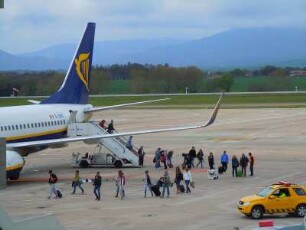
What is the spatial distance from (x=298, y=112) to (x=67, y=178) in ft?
201

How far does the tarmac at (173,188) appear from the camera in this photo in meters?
28.2

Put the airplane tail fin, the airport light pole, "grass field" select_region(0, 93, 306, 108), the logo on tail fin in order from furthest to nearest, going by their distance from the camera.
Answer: "grass field" select_region(0, 93, 306, 108) → the logo on tail fin → the airplane tail fin → the airport light pole

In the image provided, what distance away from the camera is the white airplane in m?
41.4

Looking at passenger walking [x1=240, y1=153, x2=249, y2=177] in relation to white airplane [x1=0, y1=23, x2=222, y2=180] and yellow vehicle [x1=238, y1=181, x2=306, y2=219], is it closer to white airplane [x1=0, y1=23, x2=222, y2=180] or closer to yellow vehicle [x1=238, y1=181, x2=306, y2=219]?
white airplane [x1=0, y1=23, x2=222, y2=180]

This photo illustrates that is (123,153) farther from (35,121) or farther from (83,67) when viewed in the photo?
(83,67)

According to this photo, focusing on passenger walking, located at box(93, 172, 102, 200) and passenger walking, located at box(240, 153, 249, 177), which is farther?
passenger walking, located at box(240, 153, 249, 177)

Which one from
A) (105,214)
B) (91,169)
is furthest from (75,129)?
(105,214)

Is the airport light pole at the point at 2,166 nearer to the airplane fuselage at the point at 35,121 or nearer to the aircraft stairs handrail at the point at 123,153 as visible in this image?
the airplane fuselage at the point at 35,121

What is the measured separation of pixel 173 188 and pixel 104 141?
405 inches

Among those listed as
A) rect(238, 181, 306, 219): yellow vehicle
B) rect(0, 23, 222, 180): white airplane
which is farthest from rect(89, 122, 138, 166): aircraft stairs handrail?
rect(238, 181, 306, 219): yellow vehicle

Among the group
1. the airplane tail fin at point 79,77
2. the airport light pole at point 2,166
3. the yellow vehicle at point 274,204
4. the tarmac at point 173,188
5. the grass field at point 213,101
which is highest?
the airplane tail fin at point 79,77

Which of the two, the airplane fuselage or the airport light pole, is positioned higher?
the airport light pole

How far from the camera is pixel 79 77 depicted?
5166cm

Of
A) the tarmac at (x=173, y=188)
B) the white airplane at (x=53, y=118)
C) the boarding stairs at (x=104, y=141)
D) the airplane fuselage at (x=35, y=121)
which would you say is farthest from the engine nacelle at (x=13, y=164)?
the boarding stairs at (x=104, y=141)
